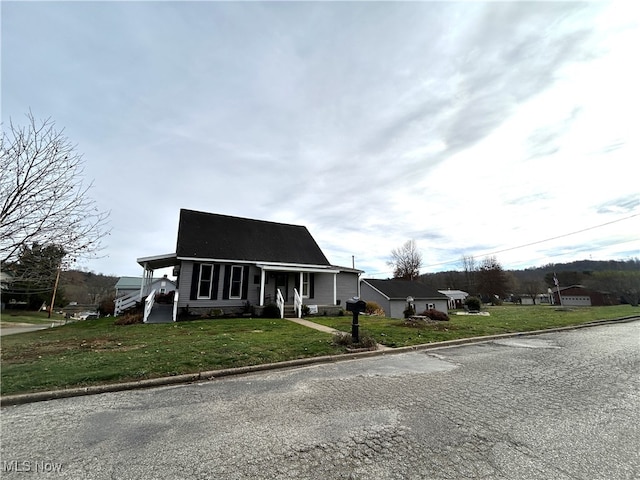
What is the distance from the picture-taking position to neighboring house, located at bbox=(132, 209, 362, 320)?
52.0 ft

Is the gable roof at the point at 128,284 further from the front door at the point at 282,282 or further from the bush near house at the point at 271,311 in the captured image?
the bush near house at the point at 271,311

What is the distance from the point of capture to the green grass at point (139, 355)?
5.49 m

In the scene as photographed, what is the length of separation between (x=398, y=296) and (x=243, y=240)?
19921 mm

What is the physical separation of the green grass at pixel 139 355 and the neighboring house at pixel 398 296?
23.6m

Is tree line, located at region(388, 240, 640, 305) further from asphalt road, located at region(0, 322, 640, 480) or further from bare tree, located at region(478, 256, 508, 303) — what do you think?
asphalt road, located at region(0, 322, 640, 480)

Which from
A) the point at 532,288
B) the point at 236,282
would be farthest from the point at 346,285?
the point at 532,288

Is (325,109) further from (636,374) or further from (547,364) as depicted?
(636,374)

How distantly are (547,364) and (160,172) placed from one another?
1612cm

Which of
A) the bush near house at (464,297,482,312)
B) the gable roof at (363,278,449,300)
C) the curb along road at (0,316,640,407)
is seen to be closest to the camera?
the curb along road at (0,316,640,407)

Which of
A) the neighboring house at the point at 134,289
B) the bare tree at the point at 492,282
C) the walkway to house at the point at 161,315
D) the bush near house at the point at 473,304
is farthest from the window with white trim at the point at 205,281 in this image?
the bare tree at the point at 492,282

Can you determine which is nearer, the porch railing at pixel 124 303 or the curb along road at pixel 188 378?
the curb along road at pixel 188 378

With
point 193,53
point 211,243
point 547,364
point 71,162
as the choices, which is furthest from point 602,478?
point 211,243

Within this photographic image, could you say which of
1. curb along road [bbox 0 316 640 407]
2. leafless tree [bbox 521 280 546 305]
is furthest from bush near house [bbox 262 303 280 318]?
leafless tree [bbox 521 280 546 305]

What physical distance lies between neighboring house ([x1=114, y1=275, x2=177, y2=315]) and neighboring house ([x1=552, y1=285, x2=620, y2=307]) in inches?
2779
